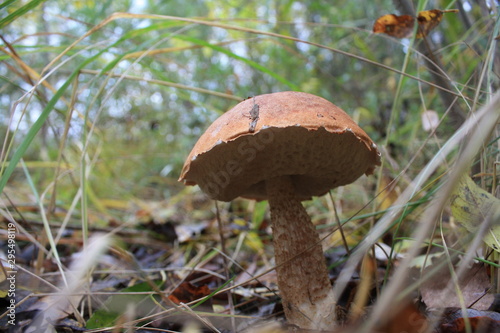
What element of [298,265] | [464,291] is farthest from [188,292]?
[464,291]

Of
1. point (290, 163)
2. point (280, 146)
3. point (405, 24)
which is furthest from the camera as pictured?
point (405, 24)

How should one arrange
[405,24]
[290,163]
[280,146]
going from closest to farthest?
1. [280,146]
2. [290,163]
3. [405,24]

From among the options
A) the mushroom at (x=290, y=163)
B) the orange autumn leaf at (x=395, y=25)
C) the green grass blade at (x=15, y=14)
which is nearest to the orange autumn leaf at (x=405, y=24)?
the orange autumn leaf at (x=395, y=25)

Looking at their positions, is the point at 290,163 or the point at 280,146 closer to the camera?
the point at 280,146

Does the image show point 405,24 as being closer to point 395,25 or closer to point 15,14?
point 395,25

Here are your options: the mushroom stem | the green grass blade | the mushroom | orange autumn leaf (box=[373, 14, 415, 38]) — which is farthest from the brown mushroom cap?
the green grass blade

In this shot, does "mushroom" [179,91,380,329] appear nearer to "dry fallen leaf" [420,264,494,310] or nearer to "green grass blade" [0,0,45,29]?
"dry fallen leaf" [420,264,494,310]

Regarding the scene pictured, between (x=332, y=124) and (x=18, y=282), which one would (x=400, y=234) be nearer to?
(x=332, y=124)
